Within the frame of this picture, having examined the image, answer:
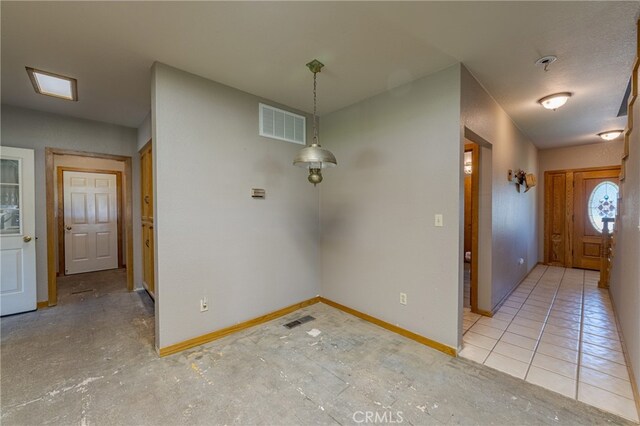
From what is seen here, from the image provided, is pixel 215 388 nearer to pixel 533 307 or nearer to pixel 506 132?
pixel 533 307

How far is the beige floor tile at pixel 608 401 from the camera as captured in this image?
67.4 inches

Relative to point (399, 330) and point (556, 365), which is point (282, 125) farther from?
point (556, 365)

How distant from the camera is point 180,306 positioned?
2439mm

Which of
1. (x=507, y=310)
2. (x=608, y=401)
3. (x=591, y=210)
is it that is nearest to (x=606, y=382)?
(x=608, y=401)

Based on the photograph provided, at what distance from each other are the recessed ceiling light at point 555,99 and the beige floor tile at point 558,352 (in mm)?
2563

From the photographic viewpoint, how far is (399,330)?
276cm

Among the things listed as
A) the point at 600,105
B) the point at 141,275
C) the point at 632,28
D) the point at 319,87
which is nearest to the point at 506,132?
the point at 600,105

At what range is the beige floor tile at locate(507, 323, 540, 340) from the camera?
107 inches

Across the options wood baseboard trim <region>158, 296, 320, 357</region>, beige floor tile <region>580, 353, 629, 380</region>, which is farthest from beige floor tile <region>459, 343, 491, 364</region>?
wood baseboard trim <region>158, 296, 320, 357</region>

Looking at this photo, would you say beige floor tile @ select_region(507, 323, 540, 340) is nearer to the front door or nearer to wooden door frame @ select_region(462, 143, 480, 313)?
wooden door frame @ select_region(462, 143, 480, 313)

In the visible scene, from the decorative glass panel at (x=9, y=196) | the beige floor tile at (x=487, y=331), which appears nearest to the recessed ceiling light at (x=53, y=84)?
the decorative glass panel at (x=9, y=196)

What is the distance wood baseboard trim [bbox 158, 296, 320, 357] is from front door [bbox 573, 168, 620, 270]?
19.4 ft

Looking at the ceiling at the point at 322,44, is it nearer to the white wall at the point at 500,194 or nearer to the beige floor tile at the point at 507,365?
the white wall at the point at 500,194

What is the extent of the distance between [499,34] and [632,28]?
0.89 metres
